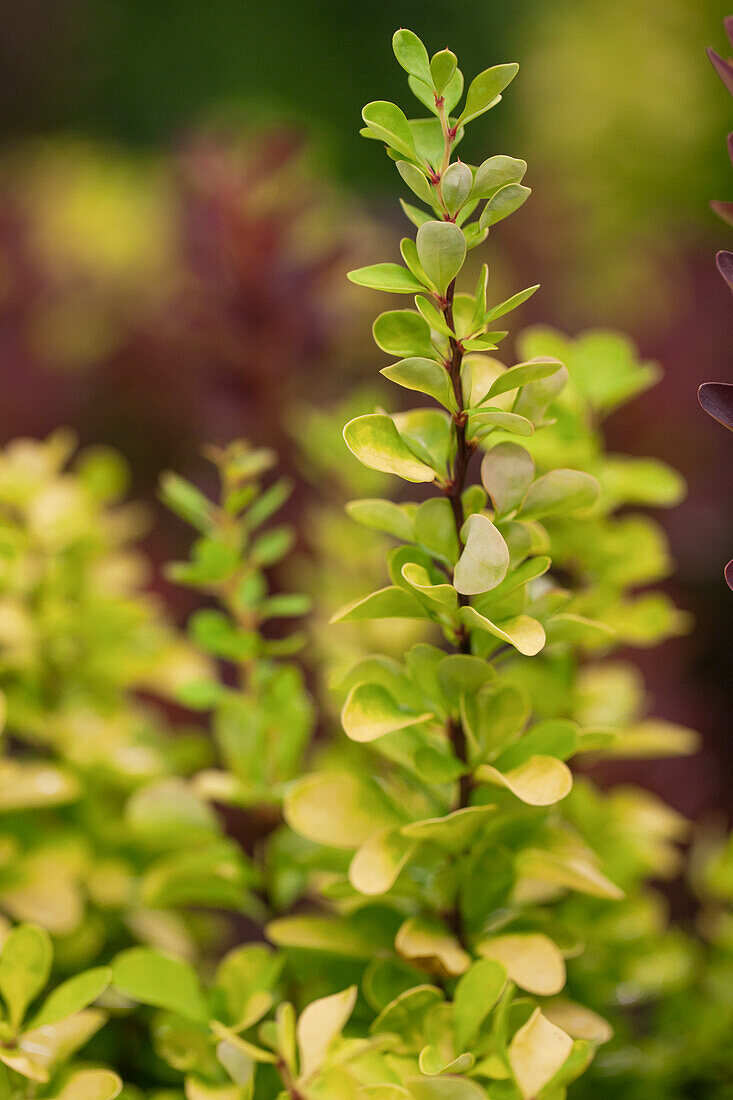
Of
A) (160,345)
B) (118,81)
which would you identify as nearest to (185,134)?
(160,345)

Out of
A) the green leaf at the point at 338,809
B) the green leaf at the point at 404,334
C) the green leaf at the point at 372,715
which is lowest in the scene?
the green leaf at the point at 338,809

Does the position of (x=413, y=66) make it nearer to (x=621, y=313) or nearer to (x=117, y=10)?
(x=621, y=313)

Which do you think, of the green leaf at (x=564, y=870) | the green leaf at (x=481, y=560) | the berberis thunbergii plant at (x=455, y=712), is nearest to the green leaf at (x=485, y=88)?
the berberis thunbergii plant at (x=455, y=712)

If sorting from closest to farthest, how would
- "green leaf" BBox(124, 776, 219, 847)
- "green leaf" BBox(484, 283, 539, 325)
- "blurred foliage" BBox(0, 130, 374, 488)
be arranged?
"green leaf" BBox(484, 283, 539, 325)
"green leaf" BBox(124, 776, 219, 847)
"blurred foliage" BBox(0, 130, 374, 488)

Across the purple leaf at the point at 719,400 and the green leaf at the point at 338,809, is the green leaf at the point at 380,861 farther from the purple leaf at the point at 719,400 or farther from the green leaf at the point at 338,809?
the purple leaf at the point at 719,400

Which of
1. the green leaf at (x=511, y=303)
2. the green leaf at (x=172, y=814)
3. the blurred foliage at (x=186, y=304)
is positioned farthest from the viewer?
the blurred foliage at (x=186, y=304)

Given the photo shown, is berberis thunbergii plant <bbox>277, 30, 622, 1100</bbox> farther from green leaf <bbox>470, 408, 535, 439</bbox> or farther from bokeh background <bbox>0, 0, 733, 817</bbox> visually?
bokeh background <bbox>0, 0, 733, 817</bbox>

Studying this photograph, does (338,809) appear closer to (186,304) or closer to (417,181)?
(417,181)

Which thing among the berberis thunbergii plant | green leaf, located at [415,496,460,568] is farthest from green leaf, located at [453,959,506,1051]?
green leaf, located at [415,496,460,568]
